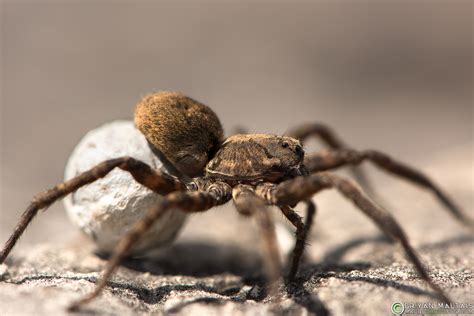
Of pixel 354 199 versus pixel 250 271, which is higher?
pixel 354 199

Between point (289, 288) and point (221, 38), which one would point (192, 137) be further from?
point (221, 38)

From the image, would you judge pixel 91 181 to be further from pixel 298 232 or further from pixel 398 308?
pixel 398 308

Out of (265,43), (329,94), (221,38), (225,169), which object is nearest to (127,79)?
(221,38)

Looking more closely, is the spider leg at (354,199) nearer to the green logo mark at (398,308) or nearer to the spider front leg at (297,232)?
the spider front leg at (297,232)

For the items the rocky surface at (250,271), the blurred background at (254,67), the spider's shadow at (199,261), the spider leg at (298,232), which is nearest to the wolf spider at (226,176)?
the spider leg at (298,232)

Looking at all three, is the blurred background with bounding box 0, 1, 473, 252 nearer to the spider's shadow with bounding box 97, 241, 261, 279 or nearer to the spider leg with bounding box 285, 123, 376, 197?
the spider leg with bounding box 285, 123, 376, 197

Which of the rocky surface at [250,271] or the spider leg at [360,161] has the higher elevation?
the spider leg at [360,161]

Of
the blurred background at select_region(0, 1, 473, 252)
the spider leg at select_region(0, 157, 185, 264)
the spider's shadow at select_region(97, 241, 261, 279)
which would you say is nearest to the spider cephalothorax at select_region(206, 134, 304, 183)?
the spider leg at select_region(0, 157, 185, 264)

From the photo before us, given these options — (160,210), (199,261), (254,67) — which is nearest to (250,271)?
(199,261)
